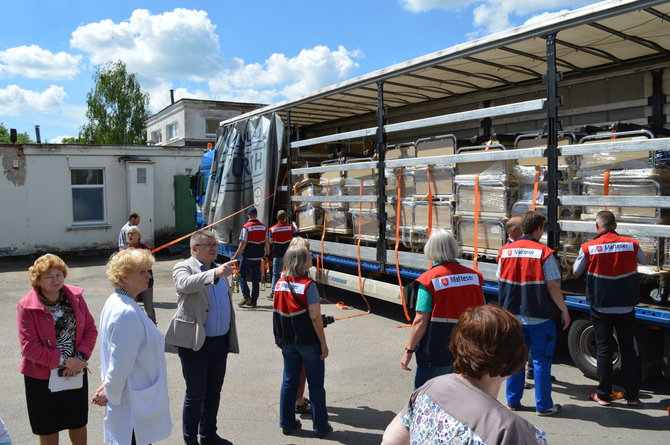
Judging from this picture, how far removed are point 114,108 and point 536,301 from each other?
40.0 meters

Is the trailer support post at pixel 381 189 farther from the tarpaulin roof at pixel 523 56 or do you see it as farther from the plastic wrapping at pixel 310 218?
the plastic wrapping at pixel 310 218

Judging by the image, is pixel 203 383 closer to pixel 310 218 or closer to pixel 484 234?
pixel 484 234

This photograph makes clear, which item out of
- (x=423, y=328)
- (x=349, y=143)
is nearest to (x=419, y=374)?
(x=423, y=328)

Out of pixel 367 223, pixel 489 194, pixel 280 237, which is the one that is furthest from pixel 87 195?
pixel 489 194

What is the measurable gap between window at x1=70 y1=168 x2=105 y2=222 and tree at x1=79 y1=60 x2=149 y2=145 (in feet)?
77.1

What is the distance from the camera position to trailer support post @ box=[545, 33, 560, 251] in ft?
17.4

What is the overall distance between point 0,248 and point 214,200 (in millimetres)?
8351

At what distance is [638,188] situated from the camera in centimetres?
508

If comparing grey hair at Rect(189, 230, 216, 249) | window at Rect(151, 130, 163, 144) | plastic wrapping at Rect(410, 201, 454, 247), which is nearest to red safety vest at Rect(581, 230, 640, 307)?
plastic wrapping at Rect(410, 201, 454, 247)

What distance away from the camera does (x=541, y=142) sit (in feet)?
21.9

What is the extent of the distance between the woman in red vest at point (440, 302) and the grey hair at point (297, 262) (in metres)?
0.90

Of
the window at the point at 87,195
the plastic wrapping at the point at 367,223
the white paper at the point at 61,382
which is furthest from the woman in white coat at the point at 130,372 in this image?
the window at the point at 87,195

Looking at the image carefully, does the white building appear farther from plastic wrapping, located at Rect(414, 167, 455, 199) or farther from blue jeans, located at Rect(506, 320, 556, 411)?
blue jeans, located at Rect(506, 320, 556, 411)

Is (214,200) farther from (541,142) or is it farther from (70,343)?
(70,343)
